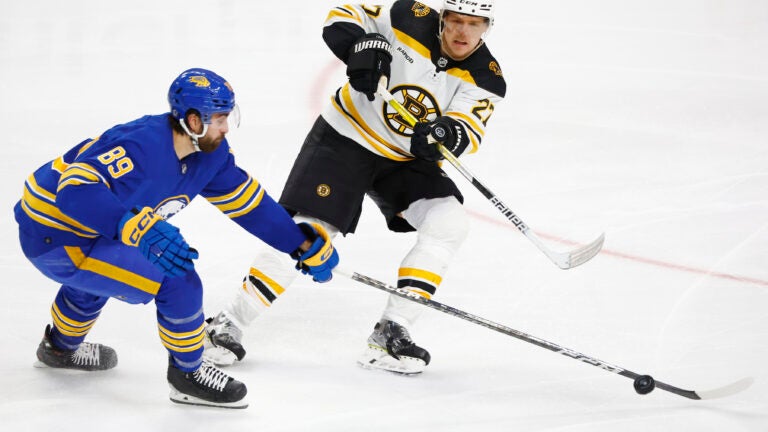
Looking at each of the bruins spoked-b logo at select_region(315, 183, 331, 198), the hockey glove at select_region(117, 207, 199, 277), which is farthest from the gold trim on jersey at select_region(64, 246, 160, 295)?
the bruins spoked-b logo at select_region(315, 183, 331, 198)

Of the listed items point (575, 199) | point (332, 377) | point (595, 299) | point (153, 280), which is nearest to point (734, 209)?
point (575, 199)

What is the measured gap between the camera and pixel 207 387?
283cm

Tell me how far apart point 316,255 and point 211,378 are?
0.49 meters

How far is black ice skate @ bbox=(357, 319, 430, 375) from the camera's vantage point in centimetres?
327

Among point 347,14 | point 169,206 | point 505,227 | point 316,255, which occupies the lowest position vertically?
point 169,206

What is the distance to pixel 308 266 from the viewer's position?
3.05 m

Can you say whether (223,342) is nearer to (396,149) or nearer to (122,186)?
(122,186)

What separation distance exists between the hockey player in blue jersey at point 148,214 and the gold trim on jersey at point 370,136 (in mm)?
679

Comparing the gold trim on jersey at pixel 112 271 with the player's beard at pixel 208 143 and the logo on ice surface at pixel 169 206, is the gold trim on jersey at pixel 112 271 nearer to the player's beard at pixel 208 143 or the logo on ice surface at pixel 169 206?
the logo on ice surface at pixel 169 206

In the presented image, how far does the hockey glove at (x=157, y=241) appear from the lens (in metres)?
2.46

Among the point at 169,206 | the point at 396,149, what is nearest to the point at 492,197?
the point at 396,149

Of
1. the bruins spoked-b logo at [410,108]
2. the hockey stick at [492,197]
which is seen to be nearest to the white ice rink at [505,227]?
the hockey stick at [492,197]

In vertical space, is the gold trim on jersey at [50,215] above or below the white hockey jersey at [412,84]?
below

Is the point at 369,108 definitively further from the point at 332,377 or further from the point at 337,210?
the point at 332,377
